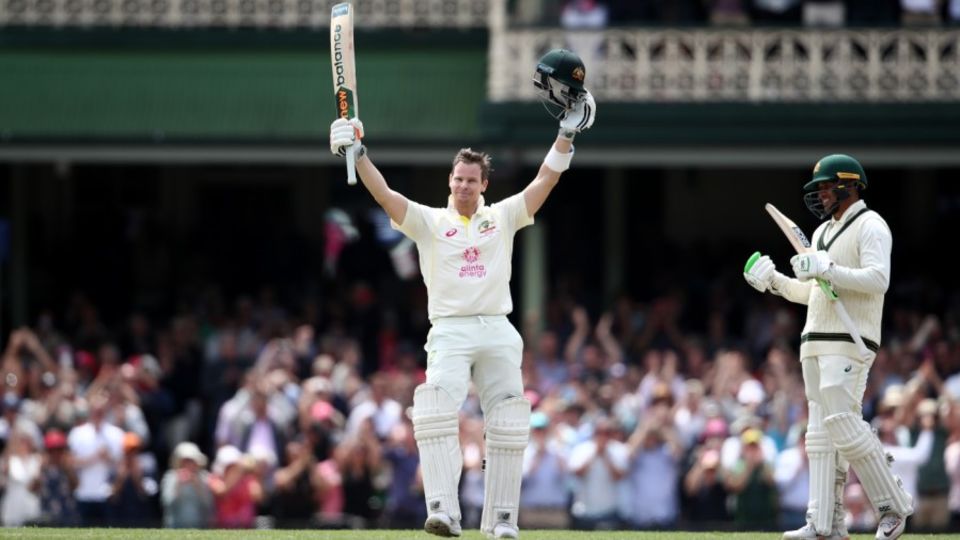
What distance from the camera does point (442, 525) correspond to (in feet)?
35.4

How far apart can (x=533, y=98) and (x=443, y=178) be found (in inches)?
137

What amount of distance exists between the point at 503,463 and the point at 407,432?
25.4 feet

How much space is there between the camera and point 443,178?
2580 cm

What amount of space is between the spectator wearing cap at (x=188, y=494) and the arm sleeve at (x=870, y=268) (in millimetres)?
8320

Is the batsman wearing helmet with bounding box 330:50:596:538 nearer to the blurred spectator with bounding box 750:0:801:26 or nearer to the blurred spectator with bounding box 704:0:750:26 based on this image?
the blurred spectator with bounding box 704:0:750:26

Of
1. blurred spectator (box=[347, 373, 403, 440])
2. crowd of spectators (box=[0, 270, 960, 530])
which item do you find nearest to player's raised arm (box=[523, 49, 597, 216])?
crowd of spectators (box=[0, 270, 960, 530])

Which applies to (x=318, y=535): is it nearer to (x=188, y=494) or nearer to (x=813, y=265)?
(x=813, y=265)

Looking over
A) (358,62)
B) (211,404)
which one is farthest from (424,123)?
(211,404)

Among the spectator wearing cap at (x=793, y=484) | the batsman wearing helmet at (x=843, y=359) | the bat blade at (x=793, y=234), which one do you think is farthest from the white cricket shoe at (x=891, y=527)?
the spectator wearing cap at (x=793, y=484)

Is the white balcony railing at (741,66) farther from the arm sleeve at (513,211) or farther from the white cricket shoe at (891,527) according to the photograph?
the white cricket shoe at (891,527)

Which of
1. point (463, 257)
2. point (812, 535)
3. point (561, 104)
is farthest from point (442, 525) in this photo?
point (561, 104)

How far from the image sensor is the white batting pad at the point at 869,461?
11195 mm

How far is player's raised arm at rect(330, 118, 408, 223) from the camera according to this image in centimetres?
1121

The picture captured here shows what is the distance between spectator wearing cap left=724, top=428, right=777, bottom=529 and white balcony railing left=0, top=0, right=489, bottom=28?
7491 millimetres
